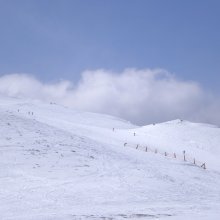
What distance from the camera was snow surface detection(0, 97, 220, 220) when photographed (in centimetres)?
2136

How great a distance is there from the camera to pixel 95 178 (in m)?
30.1

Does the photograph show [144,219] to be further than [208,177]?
No

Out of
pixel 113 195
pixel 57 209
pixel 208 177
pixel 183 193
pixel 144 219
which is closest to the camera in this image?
pixel 144 219

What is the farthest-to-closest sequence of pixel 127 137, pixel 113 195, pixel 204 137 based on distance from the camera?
pixel 204 137 < pixel 127 137 < pixel 113 195

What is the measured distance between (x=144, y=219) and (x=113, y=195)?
20.9 feet

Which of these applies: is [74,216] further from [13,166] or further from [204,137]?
[204,137]

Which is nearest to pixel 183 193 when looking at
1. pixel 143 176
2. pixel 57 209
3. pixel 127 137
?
pixel 143 176

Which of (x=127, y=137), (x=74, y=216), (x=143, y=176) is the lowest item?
(x=74, y=216)

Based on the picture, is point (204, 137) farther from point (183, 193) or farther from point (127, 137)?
point (183, 193)

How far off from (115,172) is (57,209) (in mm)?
11949

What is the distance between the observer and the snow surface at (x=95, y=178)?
21.4 meters

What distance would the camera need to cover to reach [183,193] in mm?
28688

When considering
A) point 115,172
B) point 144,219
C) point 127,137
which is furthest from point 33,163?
A: point 127,137

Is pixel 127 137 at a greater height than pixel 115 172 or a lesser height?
greater
